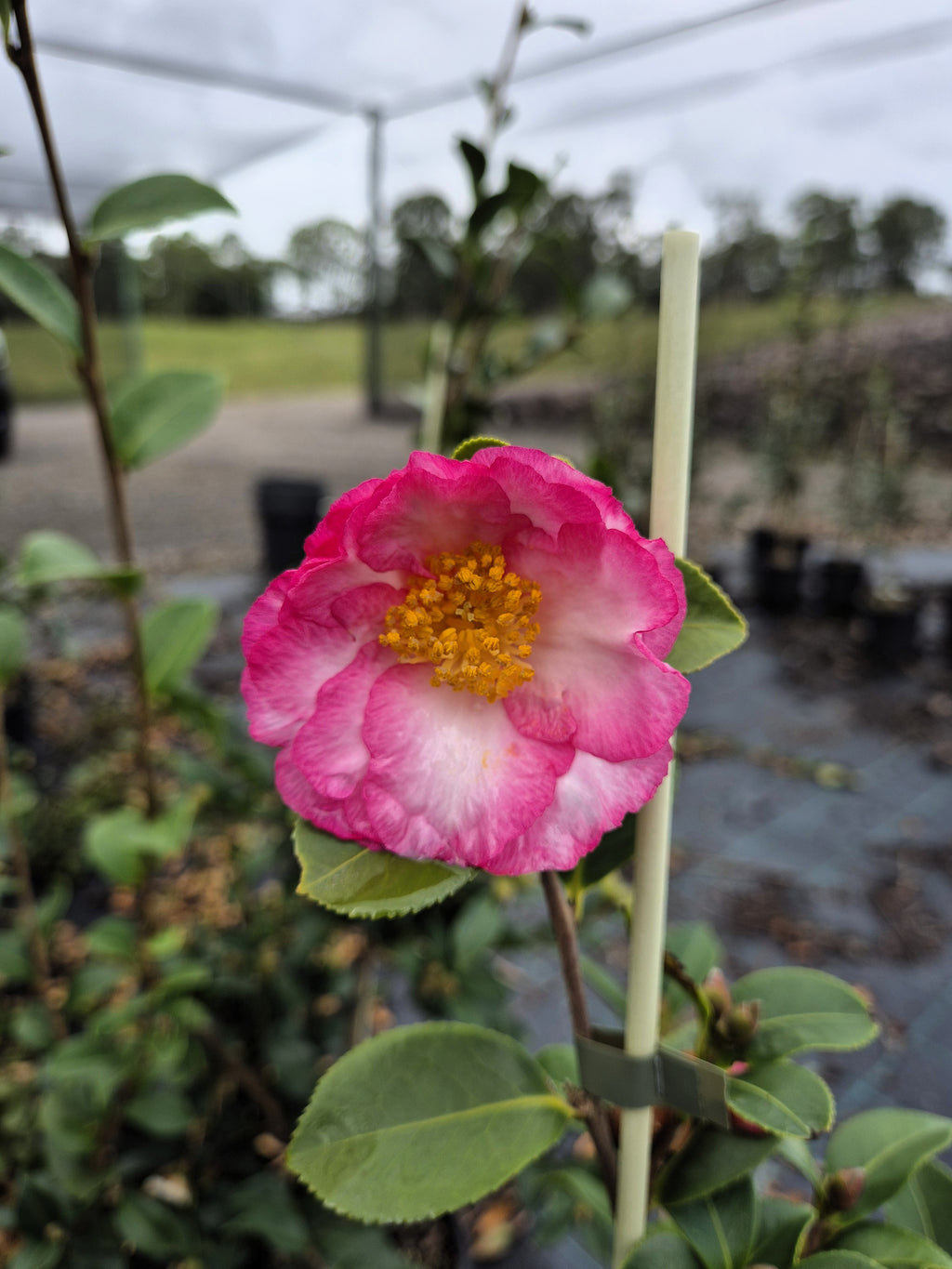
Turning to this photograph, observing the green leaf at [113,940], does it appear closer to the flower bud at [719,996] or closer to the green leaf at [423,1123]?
the green leaf at [423,1123]

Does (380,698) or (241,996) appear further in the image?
(241,996)

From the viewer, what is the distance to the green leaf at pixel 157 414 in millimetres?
813

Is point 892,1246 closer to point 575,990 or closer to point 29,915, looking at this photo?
point 575,990

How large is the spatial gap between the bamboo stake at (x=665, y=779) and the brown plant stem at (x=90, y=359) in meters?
0.42

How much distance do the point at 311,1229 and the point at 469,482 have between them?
100 centimetres

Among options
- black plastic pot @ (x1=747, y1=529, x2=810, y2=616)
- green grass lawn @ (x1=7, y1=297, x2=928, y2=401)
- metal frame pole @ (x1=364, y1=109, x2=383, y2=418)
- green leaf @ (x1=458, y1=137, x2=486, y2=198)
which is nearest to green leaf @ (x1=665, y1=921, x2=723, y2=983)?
green leaf @ (x1=458, y1=137, x2=486, y2=198)

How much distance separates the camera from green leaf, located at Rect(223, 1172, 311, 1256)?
3.05 feet

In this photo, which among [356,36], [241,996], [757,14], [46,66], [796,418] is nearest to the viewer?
[241,996]

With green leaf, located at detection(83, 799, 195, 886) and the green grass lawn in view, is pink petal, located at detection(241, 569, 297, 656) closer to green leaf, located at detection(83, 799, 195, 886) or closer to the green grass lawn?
green leaf, located at detection(83, 799, 195, 886)

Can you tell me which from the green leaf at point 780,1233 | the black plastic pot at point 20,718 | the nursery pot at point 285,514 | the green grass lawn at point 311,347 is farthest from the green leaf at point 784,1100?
the green grass lawn at point 311,347

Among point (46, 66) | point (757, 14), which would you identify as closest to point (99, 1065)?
point (757, 14)

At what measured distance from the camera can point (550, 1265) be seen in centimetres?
141

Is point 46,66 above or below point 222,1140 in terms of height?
above

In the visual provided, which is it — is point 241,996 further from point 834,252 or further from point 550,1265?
point 834,252
